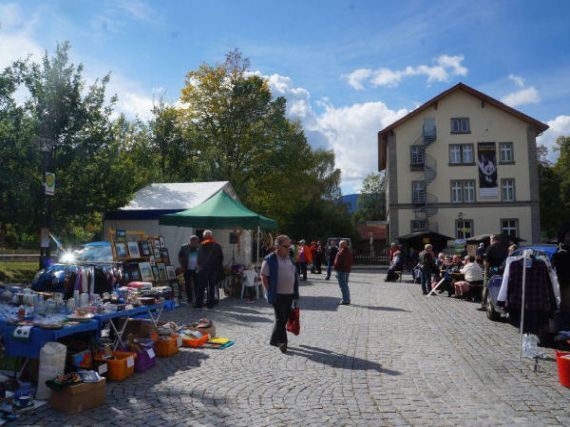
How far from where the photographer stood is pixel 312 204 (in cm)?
4228

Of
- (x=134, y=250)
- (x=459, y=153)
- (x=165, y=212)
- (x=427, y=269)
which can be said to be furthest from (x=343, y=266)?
(x=459, y=153)

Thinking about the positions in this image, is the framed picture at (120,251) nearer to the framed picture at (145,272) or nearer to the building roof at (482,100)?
the framed picture at (145,272)

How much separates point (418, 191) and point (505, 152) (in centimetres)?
675

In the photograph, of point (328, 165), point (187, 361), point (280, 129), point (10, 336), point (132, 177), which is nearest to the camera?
point (10, 336)

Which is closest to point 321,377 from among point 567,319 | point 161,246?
point 567,319

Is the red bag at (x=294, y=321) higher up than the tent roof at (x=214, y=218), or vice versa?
the tent roof at (x=214, y=218)

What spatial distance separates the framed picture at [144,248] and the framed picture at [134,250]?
94 mm

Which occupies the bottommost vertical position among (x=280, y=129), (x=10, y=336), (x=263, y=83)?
(x=10, y=336)

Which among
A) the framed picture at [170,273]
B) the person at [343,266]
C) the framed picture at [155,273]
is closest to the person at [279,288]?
the person at [343,266]

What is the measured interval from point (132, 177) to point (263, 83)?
19814 mm

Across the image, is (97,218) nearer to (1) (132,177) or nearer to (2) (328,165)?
(1) (132,177)

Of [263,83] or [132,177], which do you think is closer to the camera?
[132,177]

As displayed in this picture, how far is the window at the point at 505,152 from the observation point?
37031 millimetres

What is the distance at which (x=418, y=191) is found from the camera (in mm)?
37875
